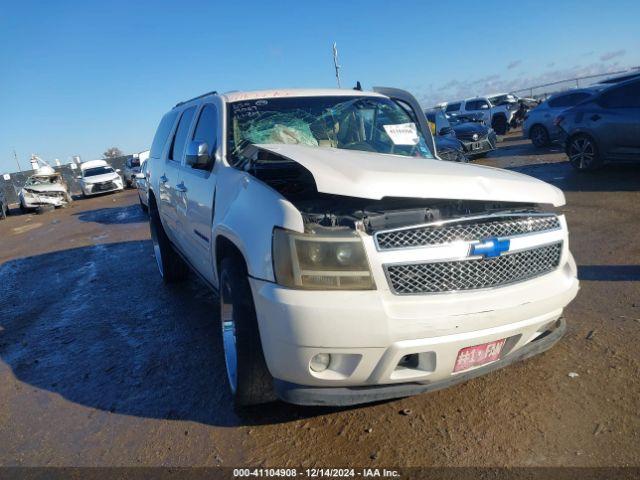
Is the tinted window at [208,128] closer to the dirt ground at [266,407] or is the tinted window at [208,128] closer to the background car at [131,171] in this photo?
the dirt ground at [266,407]

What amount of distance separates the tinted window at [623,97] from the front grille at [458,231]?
7225mm

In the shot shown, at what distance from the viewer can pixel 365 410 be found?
2795 mm

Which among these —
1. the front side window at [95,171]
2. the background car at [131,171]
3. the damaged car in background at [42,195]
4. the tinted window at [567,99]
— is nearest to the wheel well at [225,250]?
the tinted window at [567,99]

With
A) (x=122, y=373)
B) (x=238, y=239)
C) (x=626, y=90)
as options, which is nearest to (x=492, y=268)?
(x=238, y=239)

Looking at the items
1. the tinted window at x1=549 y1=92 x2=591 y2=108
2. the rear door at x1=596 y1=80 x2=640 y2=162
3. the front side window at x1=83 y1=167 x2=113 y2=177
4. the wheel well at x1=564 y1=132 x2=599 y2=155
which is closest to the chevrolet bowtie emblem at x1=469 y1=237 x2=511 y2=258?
the rear door at x1=596 y1=80 x2=640 y2=162

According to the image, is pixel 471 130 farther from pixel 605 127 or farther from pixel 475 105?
pixel 475 105

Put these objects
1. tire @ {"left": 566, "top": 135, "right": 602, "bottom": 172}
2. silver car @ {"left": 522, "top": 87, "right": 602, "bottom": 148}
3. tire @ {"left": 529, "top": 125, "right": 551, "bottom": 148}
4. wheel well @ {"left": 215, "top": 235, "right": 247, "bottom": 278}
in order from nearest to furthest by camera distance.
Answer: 1. wheel well @ {"left": 215, "top": 235, "right": 247, "bottom": 278}
2. tire @ {"left": 566, "top": 135, "right": 602, "bottom": 172}
3. silver car @ {"left": 522, "top": 87, "right": 602, "bottom": 148}
4. tire @ {"left": 529, "top": 125, "right": 551, "bottom": 148}

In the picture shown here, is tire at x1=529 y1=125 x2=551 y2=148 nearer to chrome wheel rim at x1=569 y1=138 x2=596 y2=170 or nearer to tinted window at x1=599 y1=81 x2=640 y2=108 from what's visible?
chrome wheel rim at x1=569 y1=138 x2=596 y2=170

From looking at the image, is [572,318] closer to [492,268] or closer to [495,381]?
[495,381]

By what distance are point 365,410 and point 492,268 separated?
1.10 m

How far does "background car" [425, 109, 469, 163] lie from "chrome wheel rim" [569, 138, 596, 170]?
2.21m

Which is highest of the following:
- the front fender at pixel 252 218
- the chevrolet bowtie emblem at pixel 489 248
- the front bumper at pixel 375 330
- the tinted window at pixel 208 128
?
the tinted window at pixel 208 128

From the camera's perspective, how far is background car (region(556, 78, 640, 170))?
320 inches

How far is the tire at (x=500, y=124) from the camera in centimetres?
2338
